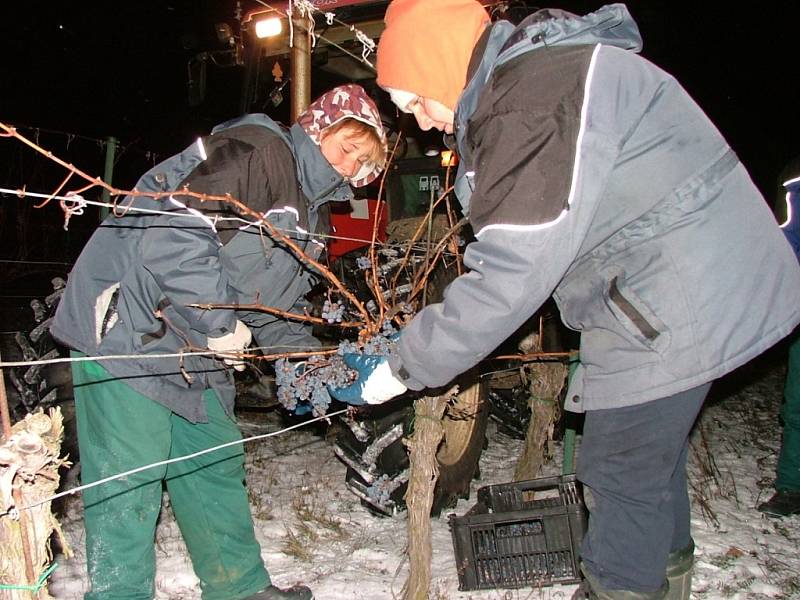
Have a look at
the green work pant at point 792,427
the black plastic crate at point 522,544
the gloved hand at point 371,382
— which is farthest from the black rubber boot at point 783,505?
the gloved hand at point 371,382

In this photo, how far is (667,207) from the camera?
1.59m

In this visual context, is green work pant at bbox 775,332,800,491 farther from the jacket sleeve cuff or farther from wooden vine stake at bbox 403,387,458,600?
the jacket sleeve cuff

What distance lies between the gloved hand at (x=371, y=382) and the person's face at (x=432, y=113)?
772 mm

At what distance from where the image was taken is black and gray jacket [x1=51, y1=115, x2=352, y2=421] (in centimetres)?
225

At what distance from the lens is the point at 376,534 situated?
11.9 ft

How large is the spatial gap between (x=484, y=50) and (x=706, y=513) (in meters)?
3.32

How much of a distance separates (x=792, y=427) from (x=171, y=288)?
3.52 meters

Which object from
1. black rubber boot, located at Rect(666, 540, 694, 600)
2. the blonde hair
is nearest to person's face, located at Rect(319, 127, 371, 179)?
the blonde hair

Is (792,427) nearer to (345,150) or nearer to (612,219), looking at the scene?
(612,219)

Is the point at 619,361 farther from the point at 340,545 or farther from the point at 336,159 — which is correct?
the point at 340,545

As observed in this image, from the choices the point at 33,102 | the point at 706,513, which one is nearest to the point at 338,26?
the point at 706,513

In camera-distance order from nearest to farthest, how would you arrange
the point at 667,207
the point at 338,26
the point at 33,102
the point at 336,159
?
1. the point at 667,207
2. the point at 336,159
3. the point at 338,26
4. the point at 33,102

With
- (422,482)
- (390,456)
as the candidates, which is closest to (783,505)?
(390,456)

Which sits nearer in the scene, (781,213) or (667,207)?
(667,207)
